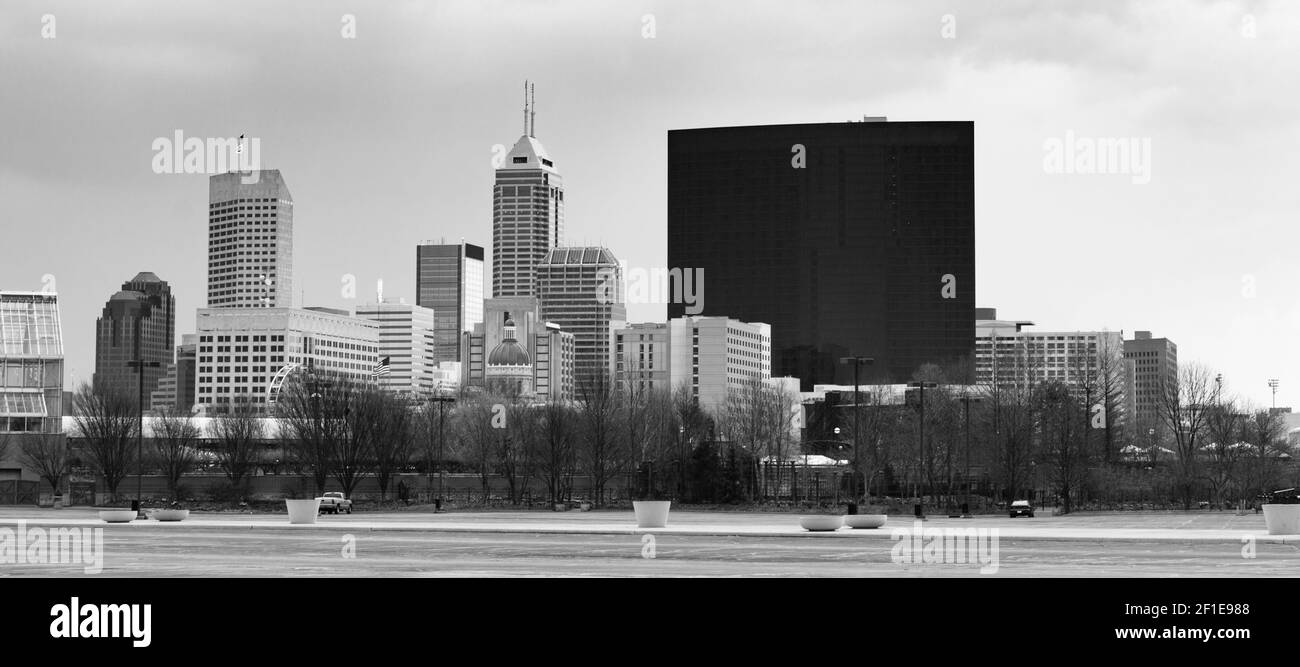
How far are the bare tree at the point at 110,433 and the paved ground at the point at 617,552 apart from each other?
40.7 meters

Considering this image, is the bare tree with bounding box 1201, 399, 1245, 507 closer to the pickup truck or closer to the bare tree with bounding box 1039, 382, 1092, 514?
the bare tree with bounding box 1039, 382, 1092, 514

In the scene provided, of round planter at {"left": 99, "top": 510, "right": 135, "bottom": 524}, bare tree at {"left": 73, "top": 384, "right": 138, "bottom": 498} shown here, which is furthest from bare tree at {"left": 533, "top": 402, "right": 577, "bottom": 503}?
round planter at {"left": 99, "top": 510, "right": 135, "bottom": 524}

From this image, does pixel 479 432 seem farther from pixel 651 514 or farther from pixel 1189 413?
pixel 651 514

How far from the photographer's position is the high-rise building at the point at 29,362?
9750cm

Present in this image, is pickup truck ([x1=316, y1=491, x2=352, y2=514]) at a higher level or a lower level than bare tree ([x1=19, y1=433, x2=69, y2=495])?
lower

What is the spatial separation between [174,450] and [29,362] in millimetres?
13161

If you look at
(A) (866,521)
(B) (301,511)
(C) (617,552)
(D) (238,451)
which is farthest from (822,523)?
(D) (238,451)

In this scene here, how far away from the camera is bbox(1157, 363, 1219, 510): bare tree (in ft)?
297

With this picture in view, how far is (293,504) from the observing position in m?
48.9

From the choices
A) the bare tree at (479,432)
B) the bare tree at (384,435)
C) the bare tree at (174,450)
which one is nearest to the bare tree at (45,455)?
the bare tree at (174,450)

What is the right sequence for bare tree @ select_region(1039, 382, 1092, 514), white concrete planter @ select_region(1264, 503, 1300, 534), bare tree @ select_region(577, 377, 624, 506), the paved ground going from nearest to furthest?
the paved ground < white concrete planter @ select_region(1264, 503, 1300, 534) < bare tree @ select_region(1039, 382, 1092, 514) < bare tree @ select_region(577, 377, 624, 506)

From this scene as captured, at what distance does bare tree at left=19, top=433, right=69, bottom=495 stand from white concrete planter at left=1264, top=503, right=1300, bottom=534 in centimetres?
7381

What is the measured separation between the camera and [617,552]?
3189cm
